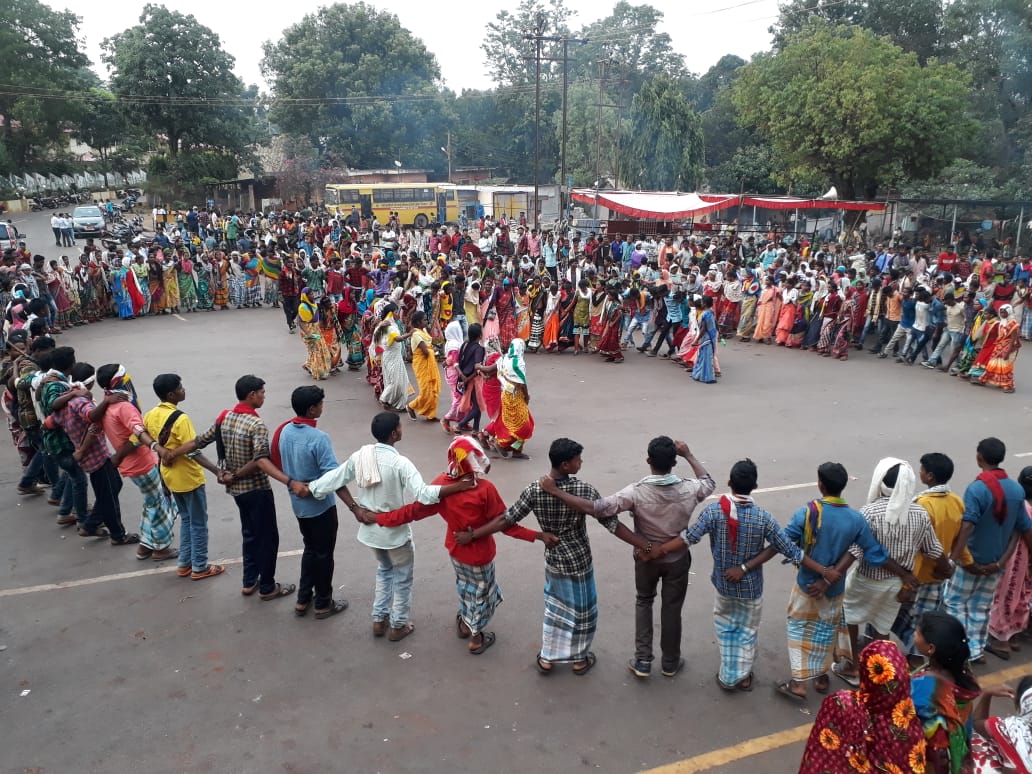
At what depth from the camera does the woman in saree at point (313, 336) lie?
1078cm

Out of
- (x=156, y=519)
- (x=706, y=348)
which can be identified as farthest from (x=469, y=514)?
(x=706, y=348)

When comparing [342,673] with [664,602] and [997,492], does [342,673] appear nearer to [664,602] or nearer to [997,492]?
[664,602]

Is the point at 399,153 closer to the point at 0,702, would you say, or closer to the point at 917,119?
the point at 917,119

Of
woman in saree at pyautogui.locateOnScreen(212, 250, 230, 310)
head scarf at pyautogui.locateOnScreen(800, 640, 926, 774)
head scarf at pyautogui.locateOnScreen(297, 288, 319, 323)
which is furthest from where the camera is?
woman in saree at pyautogui.locateOnScreen(212, 250, 230, 310)

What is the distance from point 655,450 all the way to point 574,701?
1.46 metres

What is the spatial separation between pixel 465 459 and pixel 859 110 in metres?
26.2

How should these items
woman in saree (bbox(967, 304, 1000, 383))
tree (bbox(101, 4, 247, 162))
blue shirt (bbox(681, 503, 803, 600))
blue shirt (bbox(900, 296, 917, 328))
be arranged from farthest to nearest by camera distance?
tree (bbox(101, 4, 247, 162)) → blue shirt (bbox(900, 296, 917, 328)) → woman in saree (bbox(967, 304, 1000, 383)) → blue shirt (bbox(681, 503, 803, 600))

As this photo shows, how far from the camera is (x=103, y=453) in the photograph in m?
5.68

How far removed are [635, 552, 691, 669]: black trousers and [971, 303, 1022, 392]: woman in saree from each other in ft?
29.7

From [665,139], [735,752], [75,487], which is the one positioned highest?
[665,139]

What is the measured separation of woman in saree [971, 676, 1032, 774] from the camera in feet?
8.33

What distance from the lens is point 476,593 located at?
14.8ft

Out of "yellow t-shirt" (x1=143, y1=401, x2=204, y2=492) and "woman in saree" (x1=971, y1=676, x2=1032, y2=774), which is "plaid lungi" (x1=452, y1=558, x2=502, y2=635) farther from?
"woman in saree" (x1=971, y1=676, x2=1032, y2=774)

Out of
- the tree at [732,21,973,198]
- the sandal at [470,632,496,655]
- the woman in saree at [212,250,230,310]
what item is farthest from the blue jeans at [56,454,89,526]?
the tree at [732,21,973,198]
